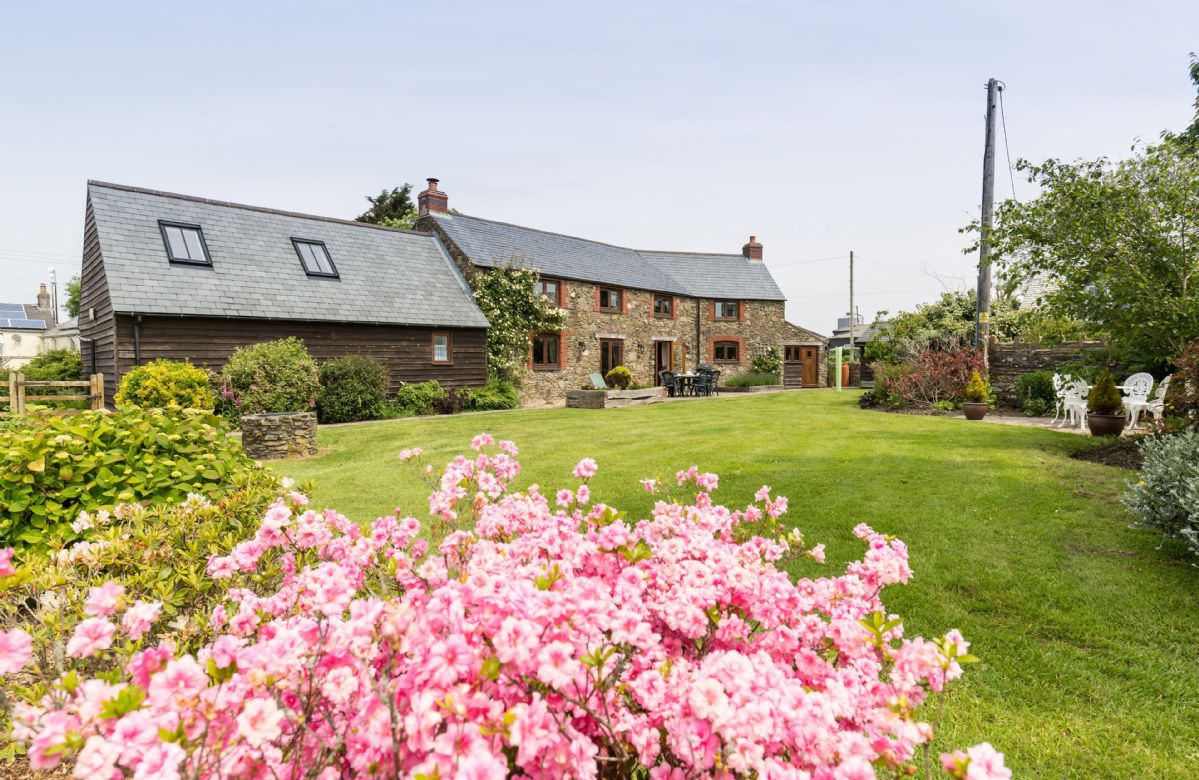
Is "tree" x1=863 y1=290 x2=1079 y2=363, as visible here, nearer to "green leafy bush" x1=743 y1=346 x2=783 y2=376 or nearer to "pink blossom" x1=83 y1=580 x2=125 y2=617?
"green leafy bush" x1=743 y1=346 x2=783 y2=376

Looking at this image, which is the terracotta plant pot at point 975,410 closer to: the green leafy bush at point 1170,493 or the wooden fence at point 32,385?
the green leafy bush at point 1170,493

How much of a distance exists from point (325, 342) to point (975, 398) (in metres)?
18.8

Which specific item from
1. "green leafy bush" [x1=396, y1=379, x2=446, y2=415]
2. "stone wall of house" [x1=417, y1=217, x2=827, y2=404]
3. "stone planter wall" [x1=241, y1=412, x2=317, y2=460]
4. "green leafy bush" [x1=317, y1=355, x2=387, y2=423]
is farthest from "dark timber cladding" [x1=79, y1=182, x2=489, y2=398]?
"stone planter wall" [x1=241, y1=412, x2=317, y2=460]

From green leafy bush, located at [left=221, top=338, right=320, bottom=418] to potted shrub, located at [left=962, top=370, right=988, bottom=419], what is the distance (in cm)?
1703

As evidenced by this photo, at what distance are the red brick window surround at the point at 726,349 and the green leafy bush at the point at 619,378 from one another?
322 inches

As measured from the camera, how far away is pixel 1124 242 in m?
8.86

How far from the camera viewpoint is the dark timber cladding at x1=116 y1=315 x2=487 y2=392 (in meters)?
15.2

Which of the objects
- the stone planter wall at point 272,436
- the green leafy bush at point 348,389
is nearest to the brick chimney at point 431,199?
the green leafy bush at point 348,389

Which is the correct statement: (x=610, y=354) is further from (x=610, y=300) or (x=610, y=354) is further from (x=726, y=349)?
(x=726, y=349)

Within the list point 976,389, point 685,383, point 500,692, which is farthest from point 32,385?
point 976,389

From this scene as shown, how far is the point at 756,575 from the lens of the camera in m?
1.97

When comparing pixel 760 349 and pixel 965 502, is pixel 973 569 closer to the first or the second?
pixel 965 502

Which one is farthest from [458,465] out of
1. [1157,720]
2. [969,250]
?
[969,250]

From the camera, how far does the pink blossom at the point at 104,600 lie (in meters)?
1.45
